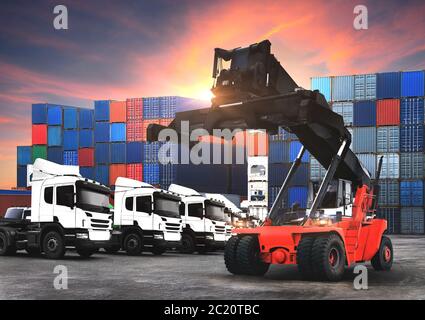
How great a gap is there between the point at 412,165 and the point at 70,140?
34454 mm

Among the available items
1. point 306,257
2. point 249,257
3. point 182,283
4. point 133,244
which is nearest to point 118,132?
point 133,244

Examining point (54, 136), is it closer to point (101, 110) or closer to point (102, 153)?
point (101, 110)

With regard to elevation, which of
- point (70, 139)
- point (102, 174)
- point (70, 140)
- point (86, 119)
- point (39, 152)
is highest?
point (86, 119)

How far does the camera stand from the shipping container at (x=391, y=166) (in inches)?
1986

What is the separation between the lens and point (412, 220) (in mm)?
50344

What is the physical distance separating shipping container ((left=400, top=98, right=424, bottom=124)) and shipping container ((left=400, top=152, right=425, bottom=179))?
9.55 feet

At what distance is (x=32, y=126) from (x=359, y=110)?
3451 centimetres

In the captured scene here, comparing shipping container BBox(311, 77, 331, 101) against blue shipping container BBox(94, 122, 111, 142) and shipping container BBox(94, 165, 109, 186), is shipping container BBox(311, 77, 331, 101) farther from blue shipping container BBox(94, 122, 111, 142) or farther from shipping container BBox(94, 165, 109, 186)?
shipping container BBox(94, 165, 109, 186)

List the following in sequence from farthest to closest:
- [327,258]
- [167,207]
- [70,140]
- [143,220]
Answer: [70,140]
[167,207]
[143,220]
[327,258]

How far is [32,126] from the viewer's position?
203 feet

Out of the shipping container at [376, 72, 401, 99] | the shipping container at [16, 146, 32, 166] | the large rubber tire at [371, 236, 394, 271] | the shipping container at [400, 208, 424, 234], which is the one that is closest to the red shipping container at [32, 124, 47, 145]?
the shipping container at [16, 146, 32, 166]

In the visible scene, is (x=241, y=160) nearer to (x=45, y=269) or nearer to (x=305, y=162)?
(x=305, y=162)

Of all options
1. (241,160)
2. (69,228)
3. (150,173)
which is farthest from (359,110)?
(69,228)
